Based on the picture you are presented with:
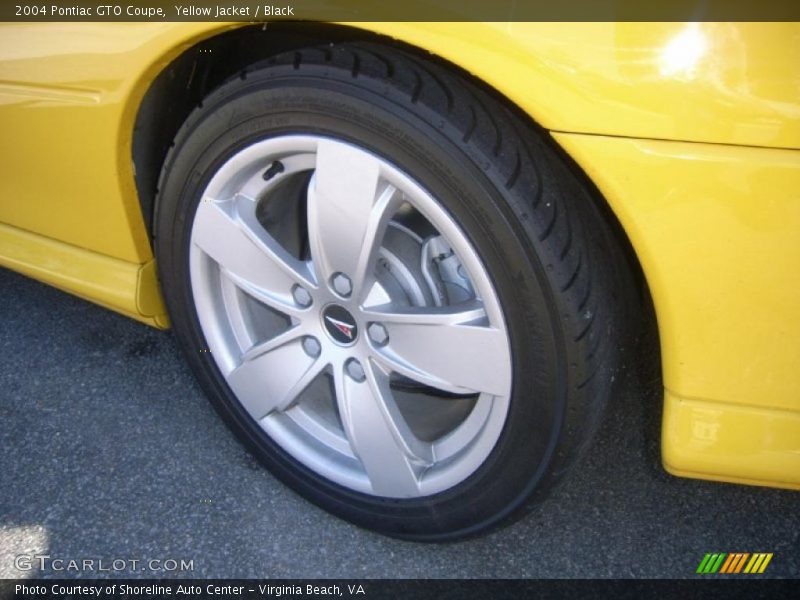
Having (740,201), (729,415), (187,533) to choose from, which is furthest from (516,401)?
(187,533)

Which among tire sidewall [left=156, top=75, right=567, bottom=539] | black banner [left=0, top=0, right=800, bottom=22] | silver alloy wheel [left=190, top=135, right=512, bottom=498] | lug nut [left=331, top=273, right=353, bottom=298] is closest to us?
black banner [left=0, top=0, right=800, bottom=22]

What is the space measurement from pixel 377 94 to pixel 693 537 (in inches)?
42.1

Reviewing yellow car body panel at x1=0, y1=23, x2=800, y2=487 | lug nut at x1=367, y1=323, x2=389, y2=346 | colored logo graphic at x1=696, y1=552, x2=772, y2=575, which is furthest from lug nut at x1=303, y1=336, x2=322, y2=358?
colored logo graphic at x1=696, y1=552, x2=772, y2=575

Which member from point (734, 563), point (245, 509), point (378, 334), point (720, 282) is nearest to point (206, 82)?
point (378, 334)

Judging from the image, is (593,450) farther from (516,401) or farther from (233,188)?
(233,188)

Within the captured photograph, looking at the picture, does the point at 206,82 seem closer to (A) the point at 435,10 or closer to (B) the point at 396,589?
(A) the point at 435,10

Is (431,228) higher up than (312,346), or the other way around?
(431,228)

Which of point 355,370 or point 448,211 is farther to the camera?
point 355,370

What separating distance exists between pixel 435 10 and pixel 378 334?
573 millimetres

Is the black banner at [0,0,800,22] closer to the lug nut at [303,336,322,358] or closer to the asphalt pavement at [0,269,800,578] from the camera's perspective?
the lug nut at [303,336,322,358]

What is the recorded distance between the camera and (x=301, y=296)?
1.53 m

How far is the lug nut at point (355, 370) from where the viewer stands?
1513 mm

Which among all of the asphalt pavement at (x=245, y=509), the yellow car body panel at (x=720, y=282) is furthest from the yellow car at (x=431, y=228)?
the asphalt pavement at (x=245, y=509)

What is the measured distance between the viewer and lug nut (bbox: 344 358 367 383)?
4.96 ft
